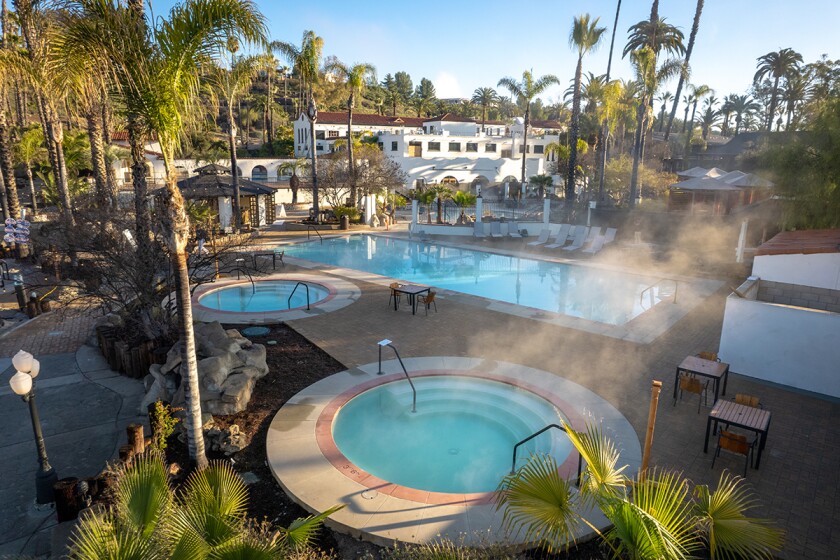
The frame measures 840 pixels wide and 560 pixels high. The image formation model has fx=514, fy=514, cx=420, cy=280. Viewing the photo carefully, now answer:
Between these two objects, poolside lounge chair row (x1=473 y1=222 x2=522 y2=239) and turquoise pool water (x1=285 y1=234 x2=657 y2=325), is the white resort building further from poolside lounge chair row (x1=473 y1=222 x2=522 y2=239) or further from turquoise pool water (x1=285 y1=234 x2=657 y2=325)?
turquoise pool water (x1=285 y1=234 x2=657 y2=325)

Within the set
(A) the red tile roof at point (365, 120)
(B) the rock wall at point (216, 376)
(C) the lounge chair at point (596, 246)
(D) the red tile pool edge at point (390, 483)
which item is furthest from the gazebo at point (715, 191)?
(A) the red tile roof at point (365, 120)

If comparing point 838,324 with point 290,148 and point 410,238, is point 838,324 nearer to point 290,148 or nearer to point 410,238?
point 410,238

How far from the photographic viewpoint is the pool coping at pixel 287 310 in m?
14.3

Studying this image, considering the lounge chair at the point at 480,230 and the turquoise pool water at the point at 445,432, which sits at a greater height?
the lounge chair at the point at 480,230

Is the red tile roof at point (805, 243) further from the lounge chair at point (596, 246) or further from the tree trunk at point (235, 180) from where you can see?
the tree trunk at point (235, 180)

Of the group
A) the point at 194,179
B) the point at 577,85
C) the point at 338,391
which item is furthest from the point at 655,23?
the point at 338,391

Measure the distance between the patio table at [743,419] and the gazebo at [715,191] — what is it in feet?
55.9

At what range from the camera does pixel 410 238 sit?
96.6 ft

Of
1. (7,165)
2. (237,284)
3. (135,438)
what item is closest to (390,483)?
(135,438)

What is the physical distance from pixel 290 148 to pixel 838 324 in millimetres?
59774

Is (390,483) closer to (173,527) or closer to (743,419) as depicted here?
(173,527)

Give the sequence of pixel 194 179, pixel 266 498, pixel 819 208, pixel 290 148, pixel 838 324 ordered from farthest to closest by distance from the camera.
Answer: pixel 290 148, pixel 194 179, pixel 819 208, pixel 838 324, pixel 266 498

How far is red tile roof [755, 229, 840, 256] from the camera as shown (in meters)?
13.0

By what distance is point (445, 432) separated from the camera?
925 centimetres
